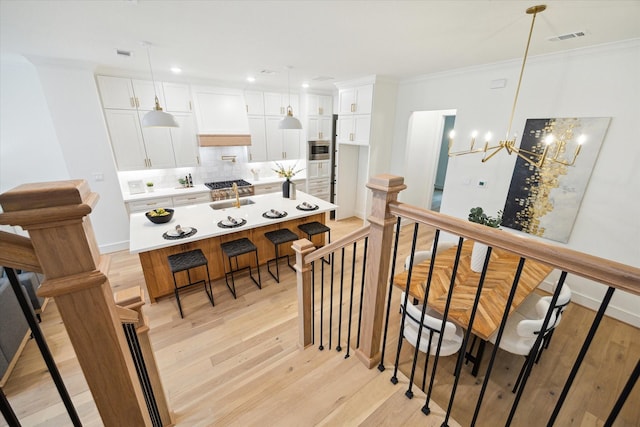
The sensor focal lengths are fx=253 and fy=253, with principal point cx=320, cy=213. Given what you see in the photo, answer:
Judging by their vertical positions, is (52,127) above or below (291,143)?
above

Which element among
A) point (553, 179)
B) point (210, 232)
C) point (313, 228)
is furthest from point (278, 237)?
point (553, 179)

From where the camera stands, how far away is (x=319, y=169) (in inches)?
238

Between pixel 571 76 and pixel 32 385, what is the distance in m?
6.06

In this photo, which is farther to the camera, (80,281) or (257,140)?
(257,140)

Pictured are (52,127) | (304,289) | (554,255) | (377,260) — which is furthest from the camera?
(52,127)

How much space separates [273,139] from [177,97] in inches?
76.4

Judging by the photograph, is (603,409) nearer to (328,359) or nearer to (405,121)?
(328,359)

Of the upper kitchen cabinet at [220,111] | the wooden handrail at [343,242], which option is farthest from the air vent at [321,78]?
the wooden handrail at [343,242]

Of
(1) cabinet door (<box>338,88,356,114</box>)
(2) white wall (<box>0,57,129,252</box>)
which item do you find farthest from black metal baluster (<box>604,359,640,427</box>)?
(2) white wall (<box>0,57,129,252</box>)

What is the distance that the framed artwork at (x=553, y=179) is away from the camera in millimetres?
2822

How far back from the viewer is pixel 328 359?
1711 mm

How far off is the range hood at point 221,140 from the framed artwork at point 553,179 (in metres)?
4.65

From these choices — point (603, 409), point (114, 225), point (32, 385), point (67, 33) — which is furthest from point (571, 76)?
point (114, 225)

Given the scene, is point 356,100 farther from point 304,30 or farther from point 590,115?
point 590,115
